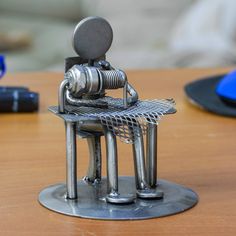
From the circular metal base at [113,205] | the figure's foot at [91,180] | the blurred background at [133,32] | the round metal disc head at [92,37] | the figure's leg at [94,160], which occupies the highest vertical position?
the blurred background at [133,32]

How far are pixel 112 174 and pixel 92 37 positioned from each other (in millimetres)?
105

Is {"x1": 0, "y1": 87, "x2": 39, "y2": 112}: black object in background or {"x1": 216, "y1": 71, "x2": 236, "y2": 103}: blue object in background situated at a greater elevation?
{"x1": 216, "y1": 71, "x2": 236, "y2": 103}: blue object in background

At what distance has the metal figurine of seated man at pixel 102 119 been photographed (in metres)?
0.56

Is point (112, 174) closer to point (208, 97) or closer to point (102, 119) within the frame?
point (102, 119)

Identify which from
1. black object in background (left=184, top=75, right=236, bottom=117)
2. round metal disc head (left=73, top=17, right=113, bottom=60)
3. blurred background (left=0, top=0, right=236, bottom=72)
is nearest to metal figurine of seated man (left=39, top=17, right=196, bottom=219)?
round metal disc head (left=73, top=17, right=113, bottom=60)

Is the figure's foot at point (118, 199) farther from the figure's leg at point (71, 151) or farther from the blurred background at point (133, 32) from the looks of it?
the blurred background at point (133, 32)

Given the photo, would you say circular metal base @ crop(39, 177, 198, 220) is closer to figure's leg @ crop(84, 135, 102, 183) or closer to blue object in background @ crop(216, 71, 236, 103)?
figure's leg @ crop(84, 135, 102, 183)

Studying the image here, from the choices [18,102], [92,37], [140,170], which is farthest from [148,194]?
[18,102]

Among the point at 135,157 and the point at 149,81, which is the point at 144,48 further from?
the point at 135,157

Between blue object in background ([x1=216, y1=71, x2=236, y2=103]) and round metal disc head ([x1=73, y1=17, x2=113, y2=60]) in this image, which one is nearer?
round metal disc head ([x1=73, y1=17, x2=113, y2=60])

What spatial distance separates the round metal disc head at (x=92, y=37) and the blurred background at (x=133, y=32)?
5.35 ft

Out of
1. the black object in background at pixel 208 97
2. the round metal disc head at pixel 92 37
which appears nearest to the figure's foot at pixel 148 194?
the round metal disc head at pixel 92 37

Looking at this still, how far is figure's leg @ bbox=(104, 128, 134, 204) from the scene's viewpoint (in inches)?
22.3

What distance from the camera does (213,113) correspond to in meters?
1.02
